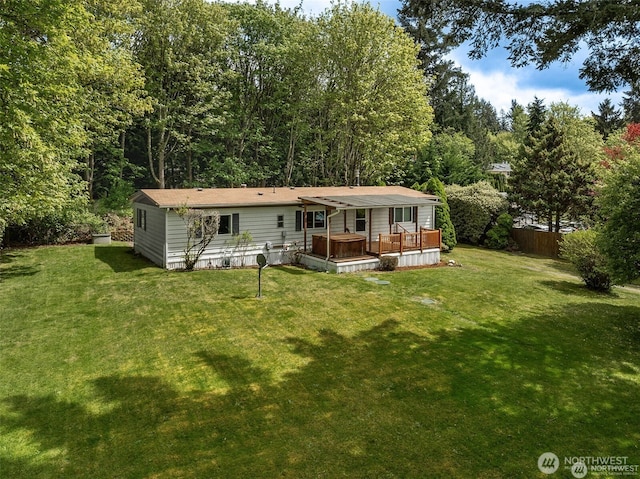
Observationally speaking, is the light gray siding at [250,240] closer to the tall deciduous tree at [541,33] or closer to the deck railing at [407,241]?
the deck railing at [407,241]

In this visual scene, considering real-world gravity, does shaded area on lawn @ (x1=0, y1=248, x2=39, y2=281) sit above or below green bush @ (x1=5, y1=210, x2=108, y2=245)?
below

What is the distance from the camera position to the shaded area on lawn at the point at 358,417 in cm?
566

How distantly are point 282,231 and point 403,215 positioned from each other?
21.8ft

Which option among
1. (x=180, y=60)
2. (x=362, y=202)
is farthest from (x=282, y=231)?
(x=180, y=60)

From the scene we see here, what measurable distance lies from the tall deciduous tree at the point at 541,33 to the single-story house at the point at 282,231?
996 cm

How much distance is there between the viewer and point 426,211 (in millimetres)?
22750

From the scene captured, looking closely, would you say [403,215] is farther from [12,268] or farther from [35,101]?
[12,268]

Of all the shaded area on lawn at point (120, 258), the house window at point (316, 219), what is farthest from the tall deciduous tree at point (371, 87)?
the shaded area on lawn at point (120, 258)

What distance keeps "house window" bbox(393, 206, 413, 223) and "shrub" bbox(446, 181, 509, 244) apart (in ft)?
24.9

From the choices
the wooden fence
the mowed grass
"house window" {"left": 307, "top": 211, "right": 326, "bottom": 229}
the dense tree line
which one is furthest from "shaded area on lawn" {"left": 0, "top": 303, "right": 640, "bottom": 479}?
the wooden fence

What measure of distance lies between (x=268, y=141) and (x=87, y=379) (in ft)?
99.9

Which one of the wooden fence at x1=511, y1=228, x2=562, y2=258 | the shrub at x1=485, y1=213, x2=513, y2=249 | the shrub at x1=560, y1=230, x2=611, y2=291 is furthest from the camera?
the shrub at x1=485, y1=213, x2=513, y2=249

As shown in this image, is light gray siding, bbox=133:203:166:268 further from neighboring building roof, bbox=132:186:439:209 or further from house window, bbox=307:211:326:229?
house window, bbox=307:211:326:229

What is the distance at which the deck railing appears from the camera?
18.2 meters
